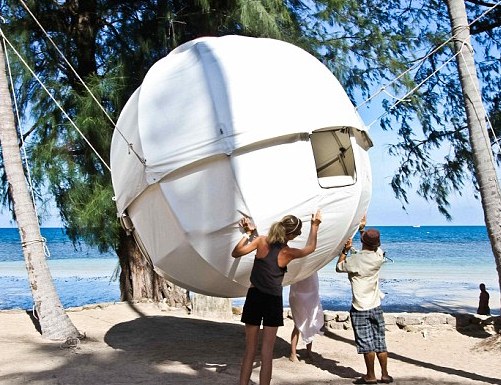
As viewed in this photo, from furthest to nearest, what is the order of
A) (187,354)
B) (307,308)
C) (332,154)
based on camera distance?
(187,354) → (307,308) → (332,154)

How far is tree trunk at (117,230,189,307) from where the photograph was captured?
986 centimetres

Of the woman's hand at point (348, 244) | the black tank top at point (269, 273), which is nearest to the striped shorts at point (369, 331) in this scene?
the woman's hand at point (348, 244)

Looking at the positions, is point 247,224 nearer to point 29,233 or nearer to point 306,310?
point 306,310

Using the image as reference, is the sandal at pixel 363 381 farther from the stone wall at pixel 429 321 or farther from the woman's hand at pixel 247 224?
the stone wall at pixel 429 321

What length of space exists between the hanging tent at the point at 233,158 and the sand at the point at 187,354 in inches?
52.3

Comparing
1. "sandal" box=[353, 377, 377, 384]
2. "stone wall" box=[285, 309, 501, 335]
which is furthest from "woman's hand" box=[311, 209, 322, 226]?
"stone wall" box=[285, 309, 501, 335]

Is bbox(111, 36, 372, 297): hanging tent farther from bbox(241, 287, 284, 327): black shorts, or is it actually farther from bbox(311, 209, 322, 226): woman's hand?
bbox(241, 287, 284, 327): black shorts

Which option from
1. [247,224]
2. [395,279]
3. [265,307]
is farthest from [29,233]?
[395,279]

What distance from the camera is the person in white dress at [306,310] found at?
257 inches

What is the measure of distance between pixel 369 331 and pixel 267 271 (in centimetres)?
153

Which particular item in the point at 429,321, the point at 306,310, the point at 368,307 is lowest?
the point at 429,321

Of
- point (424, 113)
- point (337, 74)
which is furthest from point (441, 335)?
point (337, 74)

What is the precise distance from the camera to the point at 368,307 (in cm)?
576

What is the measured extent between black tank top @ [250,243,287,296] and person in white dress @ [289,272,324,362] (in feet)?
5.72
